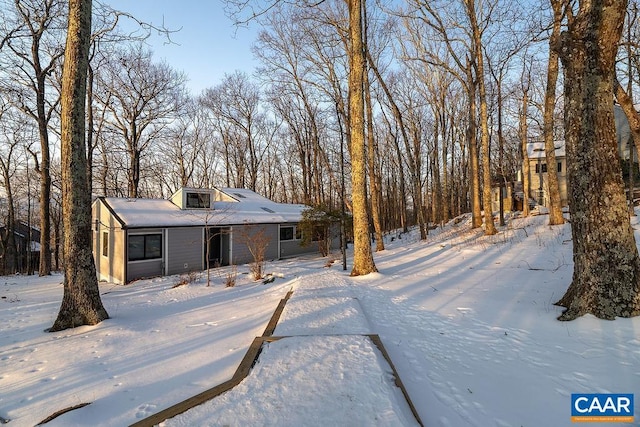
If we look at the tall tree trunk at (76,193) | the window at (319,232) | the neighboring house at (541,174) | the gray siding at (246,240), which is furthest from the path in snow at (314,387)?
the neighboring house at (541,174)

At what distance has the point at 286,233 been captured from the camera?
17234 mm

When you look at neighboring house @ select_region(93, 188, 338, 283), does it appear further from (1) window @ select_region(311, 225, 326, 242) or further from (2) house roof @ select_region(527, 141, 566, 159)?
(2) house roof @ select_region(527, 141, 566, 159)

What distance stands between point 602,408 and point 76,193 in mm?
7301

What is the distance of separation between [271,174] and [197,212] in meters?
20.0

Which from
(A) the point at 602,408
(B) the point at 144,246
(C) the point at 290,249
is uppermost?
(B) the point at 144,246

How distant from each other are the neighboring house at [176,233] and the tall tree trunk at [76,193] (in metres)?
5.32

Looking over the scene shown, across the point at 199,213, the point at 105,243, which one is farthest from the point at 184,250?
the point at 105,243

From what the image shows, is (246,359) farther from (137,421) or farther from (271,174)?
(271,174)

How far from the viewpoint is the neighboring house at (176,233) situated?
11727mm

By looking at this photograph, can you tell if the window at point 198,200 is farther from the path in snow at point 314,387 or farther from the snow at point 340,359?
the path in snow at point 314,387

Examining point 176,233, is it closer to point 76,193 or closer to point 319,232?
point 319,232

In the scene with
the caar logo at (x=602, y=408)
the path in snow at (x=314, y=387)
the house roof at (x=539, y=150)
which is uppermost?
the house roof at (x=539, y=150)

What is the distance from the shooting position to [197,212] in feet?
47.7

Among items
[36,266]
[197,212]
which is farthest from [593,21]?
[36,266]
